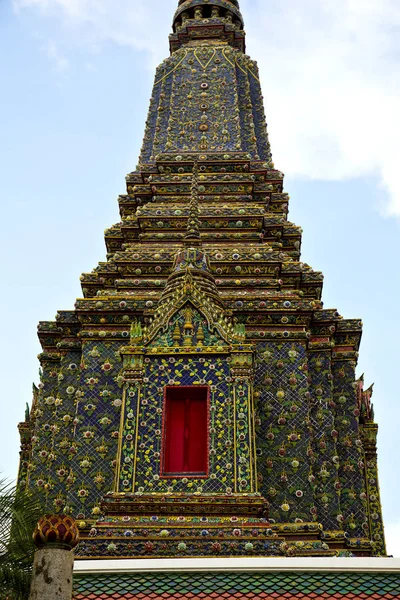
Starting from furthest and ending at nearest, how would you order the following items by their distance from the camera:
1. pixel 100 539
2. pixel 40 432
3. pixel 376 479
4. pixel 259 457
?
pixel 376 479, pixel 40 432, pixel 259 457, pixel 100 539

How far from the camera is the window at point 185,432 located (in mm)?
14961

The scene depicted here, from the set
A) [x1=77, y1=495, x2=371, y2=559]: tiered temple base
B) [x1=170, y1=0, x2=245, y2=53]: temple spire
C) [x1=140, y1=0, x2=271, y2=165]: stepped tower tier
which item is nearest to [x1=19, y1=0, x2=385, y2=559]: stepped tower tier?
[x1=77, y1=495, x2=371, y2=559]: tiered temple base

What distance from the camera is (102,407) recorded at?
56.3ft

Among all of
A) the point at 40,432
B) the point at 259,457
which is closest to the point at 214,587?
the point at 259,457

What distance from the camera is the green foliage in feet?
29.9

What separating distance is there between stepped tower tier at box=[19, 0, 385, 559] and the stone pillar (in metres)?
4.67

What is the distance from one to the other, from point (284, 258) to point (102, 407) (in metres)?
5.71

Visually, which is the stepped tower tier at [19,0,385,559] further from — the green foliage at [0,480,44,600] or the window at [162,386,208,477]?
the green foliage at [0,480,44,600]

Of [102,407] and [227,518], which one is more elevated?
[102,407]

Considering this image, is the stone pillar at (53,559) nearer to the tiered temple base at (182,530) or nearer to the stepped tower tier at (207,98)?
the tiered temple base at (182,530)

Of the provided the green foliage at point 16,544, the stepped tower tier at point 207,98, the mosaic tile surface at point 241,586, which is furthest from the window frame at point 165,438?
the stepped tower tier at point 207,98

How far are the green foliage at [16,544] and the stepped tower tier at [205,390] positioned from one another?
12.9ft

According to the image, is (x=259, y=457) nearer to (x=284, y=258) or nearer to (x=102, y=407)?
(x=102, y=407)

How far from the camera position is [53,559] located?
28.6 feet
